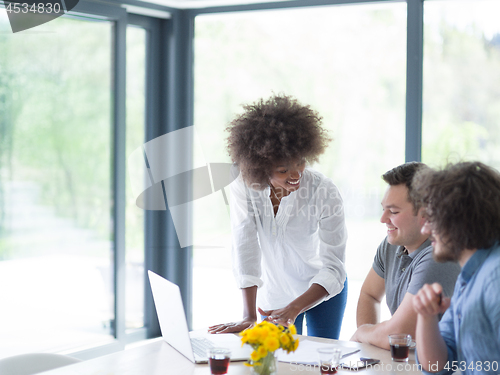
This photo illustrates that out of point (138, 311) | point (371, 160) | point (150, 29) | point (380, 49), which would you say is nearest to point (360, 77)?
point (380, 49)

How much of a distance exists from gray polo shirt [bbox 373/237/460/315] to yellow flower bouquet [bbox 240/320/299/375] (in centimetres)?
62

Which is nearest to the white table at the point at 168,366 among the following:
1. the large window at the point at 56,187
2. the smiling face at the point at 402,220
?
the smiling face at the point at 402,220

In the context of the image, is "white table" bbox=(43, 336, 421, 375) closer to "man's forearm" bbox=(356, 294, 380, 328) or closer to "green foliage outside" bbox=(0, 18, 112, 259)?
"man's forearm" bbox=(356, 294, 380, 328)

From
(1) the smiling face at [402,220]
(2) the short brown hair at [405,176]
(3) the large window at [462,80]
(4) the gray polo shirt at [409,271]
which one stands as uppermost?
(3) the large window at [462,80]

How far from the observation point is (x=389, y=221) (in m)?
2.09

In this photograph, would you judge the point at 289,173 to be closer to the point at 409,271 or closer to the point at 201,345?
the point at 409,271

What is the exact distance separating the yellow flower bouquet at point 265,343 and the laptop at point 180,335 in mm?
206

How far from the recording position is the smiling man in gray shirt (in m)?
1.84

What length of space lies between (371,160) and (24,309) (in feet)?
7.41

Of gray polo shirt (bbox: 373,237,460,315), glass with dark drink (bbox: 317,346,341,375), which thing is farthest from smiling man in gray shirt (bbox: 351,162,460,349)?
glass with dark drink (bbox: 317,346,341,375)

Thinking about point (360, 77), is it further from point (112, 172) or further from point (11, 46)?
point (11, 46)

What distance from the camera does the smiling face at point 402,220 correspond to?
203 centimetres

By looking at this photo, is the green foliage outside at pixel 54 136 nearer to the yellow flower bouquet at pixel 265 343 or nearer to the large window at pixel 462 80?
the large window at pixel 462 80

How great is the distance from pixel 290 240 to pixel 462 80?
58.8 inches
